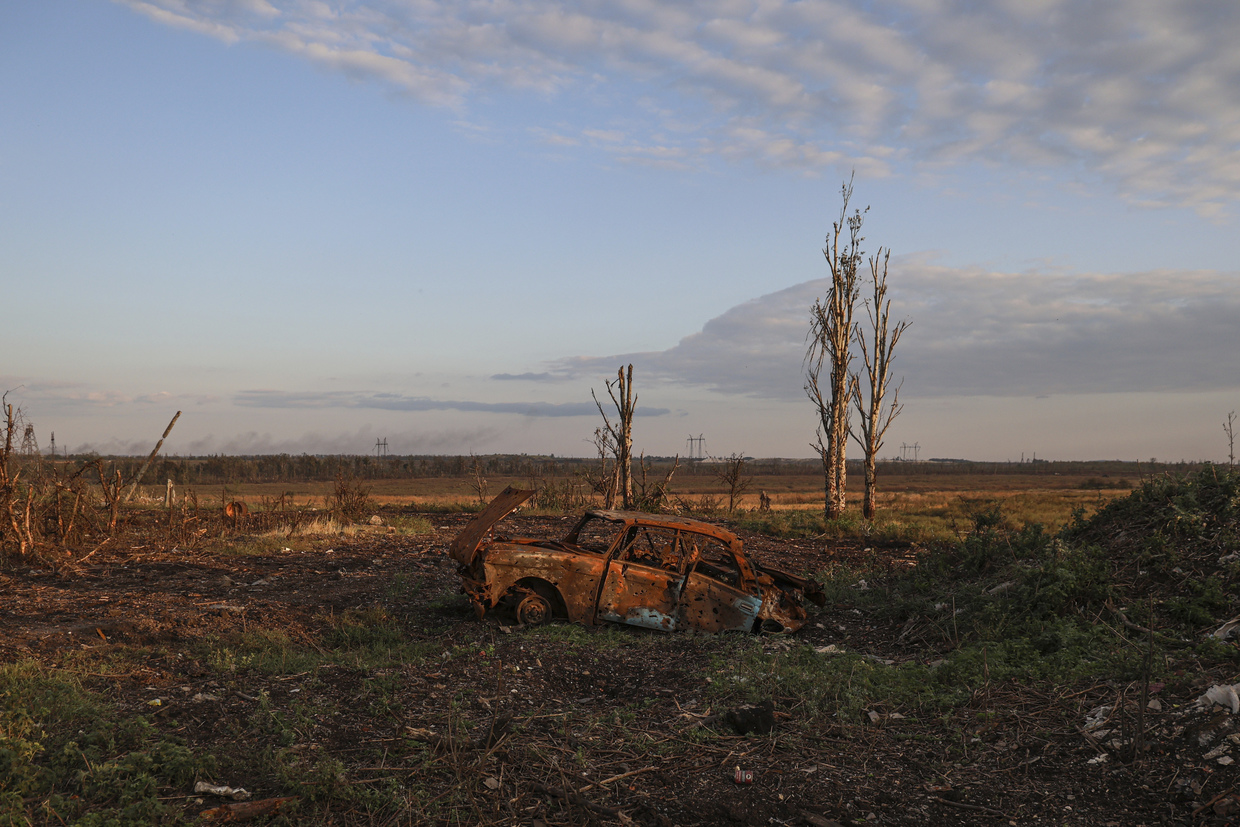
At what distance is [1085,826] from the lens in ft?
14.3

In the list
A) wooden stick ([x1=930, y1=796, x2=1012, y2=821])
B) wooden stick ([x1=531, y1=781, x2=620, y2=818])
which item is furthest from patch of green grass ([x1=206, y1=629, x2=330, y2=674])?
wooden stick ([x1=930, y1=796, x2=1012, y2=821])

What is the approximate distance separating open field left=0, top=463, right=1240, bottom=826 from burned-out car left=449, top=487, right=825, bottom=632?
32 cm

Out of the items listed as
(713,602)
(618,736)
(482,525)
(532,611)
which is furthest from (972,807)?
(482,525)

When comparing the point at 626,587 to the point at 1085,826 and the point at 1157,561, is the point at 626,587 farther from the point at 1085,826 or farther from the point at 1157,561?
the point at 1157,561

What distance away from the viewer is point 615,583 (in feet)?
27.6

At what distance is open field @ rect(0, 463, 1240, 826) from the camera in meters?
4.51

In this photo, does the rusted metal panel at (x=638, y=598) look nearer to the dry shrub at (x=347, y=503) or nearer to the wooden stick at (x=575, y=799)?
the wooden stick at (x=575, y=799)

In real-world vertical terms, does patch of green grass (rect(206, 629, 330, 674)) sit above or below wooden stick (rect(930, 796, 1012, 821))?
above

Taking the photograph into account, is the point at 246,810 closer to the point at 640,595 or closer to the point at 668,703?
the point at 668,703

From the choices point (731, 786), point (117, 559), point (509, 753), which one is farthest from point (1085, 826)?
point (117, 559)

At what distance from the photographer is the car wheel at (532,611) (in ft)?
27.3

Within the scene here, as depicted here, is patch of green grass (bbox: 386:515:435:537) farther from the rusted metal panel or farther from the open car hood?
the rusted metal panel

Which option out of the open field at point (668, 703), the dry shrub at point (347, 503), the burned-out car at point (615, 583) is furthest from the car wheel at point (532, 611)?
the dry shrub at point (347, 503)

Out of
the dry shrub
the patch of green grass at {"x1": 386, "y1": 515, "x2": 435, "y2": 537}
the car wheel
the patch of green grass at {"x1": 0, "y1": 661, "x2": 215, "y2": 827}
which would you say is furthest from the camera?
the dry shrub
